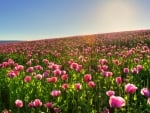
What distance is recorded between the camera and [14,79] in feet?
27.0

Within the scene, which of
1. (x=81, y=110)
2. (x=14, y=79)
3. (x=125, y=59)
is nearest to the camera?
(x=81, y=110)

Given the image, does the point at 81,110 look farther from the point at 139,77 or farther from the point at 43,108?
the point at 139,77

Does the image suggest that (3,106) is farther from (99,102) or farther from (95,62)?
(95,62)

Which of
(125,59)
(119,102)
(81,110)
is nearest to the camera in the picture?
(119,102)

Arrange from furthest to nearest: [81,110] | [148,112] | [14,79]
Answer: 1. [14,79]
2. [81,110]
3. [148,112]

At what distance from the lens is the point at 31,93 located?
7156 mm

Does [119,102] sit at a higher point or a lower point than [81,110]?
higher

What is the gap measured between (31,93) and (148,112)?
2481 millimetres

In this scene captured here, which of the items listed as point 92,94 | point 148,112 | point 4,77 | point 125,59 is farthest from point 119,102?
point 125,59

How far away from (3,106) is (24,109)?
500 mm

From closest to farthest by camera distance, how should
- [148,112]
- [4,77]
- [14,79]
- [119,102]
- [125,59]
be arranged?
[119,102], [148,112], [14,79], [4,77], [125,59]

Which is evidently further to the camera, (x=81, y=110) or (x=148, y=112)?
(x=81, y=110)

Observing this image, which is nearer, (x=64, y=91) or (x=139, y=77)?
(x=64, y=91)

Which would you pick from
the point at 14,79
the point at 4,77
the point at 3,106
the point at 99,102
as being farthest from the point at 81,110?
the point at 4,77
